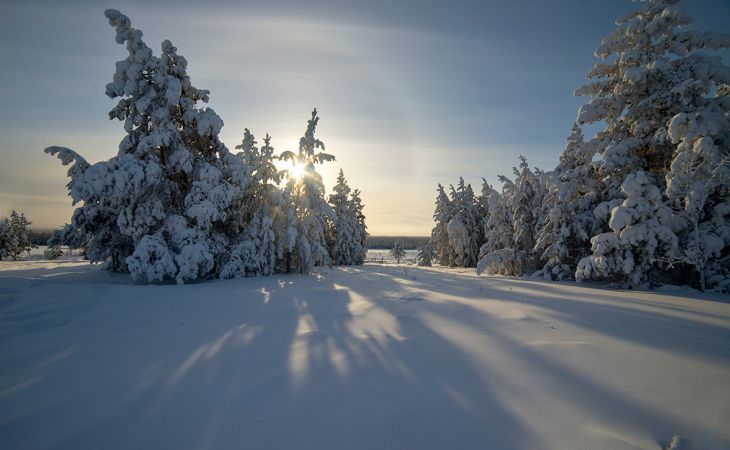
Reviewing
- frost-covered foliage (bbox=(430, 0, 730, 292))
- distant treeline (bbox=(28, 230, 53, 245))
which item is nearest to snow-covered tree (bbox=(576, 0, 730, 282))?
frost-covered foliage (bbox=(430, 0, 730, 292))

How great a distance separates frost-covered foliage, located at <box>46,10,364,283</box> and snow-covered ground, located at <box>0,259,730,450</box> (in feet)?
18.2

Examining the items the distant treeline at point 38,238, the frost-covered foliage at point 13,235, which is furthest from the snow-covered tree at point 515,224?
the distant treeline at point 38,238

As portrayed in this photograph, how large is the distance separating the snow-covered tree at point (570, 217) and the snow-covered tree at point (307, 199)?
10.9 m

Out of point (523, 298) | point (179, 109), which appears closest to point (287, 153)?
point (179, 109)

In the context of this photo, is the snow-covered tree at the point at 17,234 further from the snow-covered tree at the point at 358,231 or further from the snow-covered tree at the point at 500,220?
the snow-covered tree at the point at 500,220

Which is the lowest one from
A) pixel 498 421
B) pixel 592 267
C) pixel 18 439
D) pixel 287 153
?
pixel 18 439

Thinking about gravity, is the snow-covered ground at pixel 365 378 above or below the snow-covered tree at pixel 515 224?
below

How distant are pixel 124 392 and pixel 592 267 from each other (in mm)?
13509


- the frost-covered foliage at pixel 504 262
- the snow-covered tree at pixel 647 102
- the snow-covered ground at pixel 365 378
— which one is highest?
the snow-covered tree at pixel 647 102

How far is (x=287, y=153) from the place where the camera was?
1655cm

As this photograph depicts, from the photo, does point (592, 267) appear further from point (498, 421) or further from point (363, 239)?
point (363, 239)

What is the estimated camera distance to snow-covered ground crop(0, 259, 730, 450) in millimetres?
2672

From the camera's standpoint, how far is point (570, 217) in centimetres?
1560

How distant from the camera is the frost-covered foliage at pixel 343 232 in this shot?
34.0 metres
